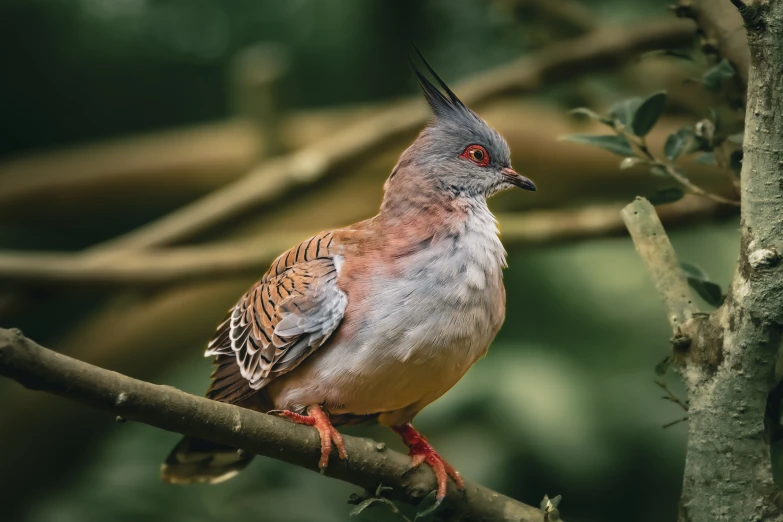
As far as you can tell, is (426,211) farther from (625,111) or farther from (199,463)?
(199,463)

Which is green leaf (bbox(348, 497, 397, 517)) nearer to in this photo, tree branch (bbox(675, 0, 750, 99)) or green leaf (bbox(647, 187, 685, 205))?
green leaf (bbox(647, 187, 685, 205))

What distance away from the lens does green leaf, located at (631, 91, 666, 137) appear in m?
2.01

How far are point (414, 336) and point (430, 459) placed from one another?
36 cm

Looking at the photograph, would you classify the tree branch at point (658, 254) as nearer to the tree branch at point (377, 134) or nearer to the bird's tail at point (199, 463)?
the bird's tail at point (199, 463)

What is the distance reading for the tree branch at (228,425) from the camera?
1273mm

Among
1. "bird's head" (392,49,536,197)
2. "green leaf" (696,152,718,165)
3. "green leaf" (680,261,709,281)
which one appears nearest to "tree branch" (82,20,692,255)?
"bird's head" (392,49,536,197)

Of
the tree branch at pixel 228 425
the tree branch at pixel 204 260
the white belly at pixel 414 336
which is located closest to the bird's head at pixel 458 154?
the white belly at pixel 414 336

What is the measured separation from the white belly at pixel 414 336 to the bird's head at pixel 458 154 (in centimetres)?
21

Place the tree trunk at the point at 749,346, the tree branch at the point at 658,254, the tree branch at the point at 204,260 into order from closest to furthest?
the tree trunk at the point at 749,346, the tree branch at the point at 658,254, the tree branch at the point at 204,260

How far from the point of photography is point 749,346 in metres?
1.53

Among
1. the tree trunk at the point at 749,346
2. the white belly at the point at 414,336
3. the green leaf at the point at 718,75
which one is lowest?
the tree trunk at the point at 749,346

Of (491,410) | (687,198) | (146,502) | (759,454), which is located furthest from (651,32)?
(146,502)

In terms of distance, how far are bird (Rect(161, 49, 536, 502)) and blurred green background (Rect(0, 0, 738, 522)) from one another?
1.33 m

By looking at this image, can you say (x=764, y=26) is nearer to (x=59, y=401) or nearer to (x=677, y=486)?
(x=677, y=486)
